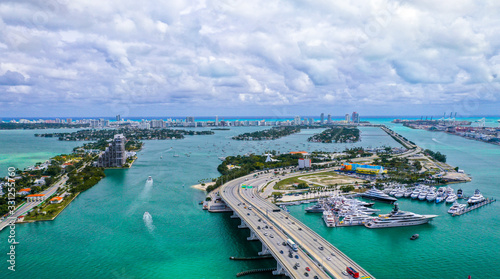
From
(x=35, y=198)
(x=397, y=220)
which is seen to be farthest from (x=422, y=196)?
(x=35, y=198)

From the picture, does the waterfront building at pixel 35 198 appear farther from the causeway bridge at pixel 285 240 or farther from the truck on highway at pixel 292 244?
the truck on highway at pixel 292 244

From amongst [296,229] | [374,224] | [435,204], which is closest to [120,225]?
[296,229]

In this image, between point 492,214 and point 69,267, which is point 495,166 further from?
point 69,267

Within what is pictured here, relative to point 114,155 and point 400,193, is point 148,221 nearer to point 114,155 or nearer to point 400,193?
point 400,193

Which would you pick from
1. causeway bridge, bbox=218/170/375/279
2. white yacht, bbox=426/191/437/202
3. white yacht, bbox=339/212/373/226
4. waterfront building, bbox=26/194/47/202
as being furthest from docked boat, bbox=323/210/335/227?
waterfront building, bbox=26/194/47/202

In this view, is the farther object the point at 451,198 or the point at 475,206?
the point at 451,198

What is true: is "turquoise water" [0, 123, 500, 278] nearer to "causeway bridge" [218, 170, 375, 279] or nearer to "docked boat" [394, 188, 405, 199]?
"causeway bridge" [218, 170, 375, 279]
